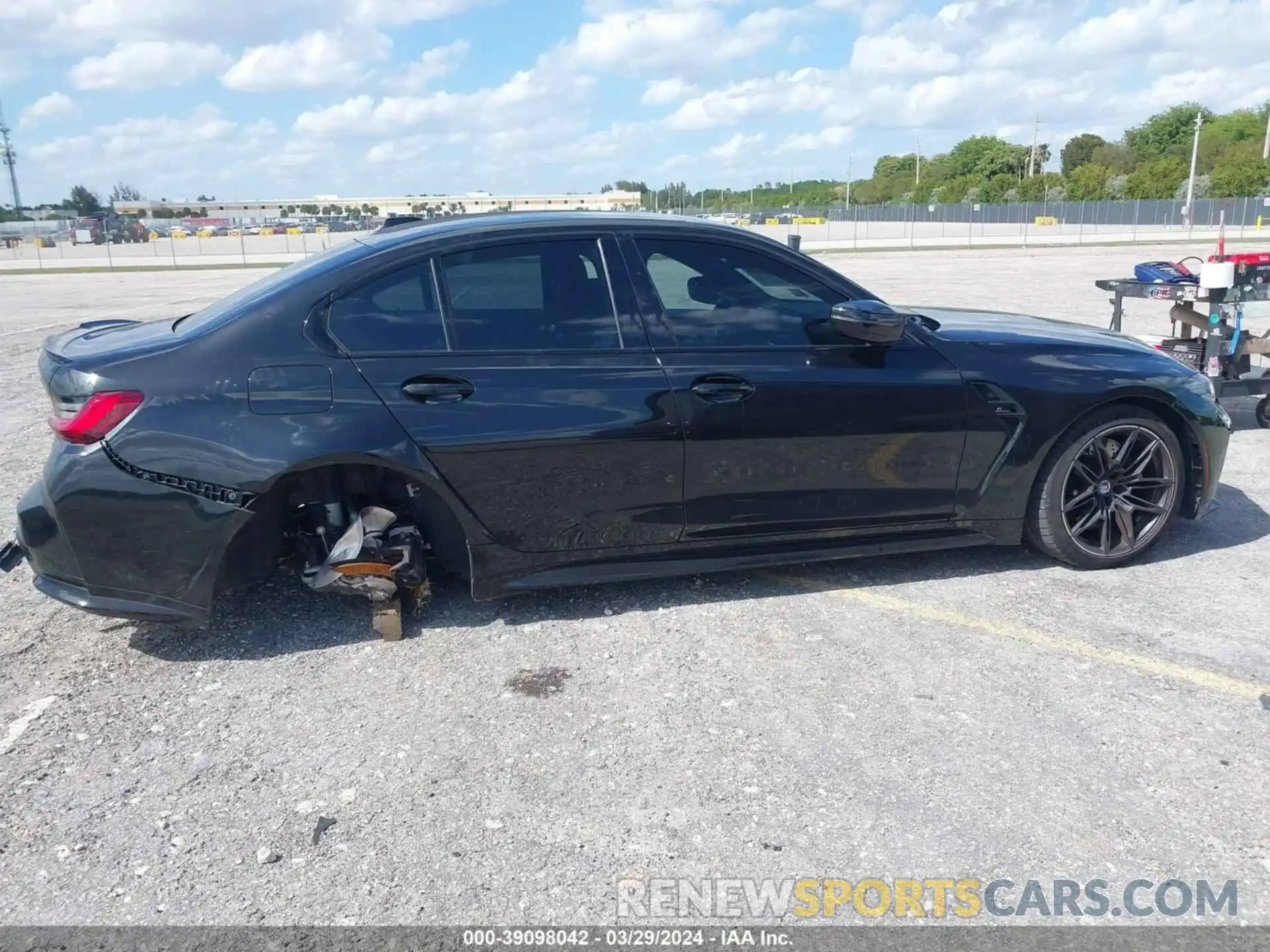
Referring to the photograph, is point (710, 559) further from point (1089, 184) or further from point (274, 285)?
point (1089, 184)

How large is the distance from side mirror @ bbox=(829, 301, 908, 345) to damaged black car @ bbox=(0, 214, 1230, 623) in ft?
0.04

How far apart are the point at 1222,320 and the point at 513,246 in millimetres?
5600

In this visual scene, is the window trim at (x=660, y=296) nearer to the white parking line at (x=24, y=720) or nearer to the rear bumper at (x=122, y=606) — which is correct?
the rear bumper at (x=122, y=606)

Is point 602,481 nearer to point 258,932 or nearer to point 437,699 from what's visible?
point 437,699

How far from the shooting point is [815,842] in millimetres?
2688

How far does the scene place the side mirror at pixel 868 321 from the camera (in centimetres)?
397

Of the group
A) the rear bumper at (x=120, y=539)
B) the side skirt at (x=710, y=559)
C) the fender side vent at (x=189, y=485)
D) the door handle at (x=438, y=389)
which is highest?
the door handle at (x=438, y=389)

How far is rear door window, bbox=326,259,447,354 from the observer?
369 centimetres

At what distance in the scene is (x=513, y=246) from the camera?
154 inches

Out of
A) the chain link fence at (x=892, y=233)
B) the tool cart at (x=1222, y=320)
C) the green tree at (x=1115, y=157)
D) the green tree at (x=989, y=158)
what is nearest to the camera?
the tool cart at (x=1222, y=320)

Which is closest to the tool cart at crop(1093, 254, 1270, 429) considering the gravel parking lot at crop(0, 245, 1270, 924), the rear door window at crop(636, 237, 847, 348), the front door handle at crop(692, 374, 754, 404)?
the gravel parking lot at crop(0, 245, 1270, 924)

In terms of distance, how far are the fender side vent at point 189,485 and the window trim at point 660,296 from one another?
1.65 metres

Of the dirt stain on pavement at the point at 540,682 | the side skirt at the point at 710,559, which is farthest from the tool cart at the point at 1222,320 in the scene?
the dirt stain on pavement at the point at 540,682

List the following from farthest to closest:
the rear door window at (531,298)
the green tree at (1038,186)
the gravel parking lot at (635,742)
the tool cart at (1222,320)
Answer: the green tree at (1038,186), the tool cart at (1222,320), the rear door window at (531,298), the gravel parking lot at (635,742)
